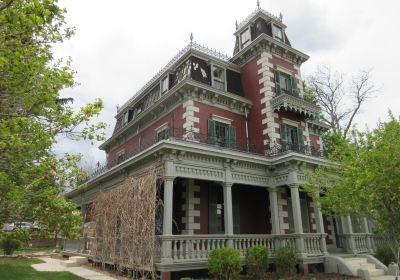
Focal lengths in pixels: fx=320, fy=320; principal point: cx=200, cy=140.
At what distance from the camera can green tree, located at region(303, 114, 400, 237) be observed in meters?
9.84

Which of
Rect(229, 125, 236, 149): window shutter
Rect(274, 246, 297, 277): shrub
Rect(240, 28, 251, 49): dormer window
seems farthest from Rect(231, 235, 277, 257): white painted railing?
Rect(240, 28, 251, 49): dormer window

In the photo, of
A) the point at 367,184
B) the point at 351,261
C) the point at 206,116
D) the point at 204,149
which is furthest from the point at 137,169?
the point at 351,261

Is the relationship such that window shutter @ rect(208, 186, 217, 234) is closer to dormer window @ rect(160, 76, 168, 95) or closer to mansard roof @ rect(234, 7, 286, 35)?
dormer window @ rect(160, 76, 168, 95)

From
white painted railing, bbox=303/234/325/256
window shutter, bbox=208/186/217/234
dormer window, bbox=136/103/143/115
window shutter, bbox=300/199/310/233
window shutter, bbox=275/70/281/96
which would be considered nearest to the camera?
white painted railing, bbox=303/234/325/256

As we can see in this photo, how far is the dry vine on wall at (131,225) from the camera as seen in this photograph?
11.9 metres

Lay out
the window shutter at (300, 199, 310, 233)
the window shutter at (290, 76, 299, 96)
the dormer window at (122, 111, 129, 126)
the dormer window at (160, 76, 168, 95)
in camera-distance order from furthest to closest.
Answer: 1. the dormer window at (122, 111, 129, 126)
2. the dormer window at (160, 76, 168, 95)
3. the window shutter at (290, 76, 299, 96)
4. the window shutter at (300, 199, 310, 233)

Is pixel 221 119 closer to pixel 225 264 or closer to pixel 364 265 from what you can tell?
pixel 225 264

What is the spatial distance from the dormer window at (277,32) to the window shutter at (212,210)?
11.3 m

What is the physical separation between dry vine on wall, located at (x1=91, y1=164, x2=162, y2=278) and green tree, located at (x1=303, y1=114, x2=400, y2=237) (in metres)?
6.60

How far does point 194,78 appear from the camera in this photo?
698 inches

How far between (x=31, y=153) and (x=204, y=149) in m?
7.70

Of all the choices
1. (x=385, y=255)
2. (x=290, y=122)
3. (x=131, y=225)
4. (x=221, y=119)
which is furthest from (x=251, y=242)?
(x=290, y=122)

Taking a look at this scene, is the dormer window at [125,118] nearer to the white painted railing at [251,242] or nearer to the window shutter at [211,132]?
the window shutter at [211,132]

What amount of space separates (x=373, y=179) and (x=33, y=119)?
31.9ft
